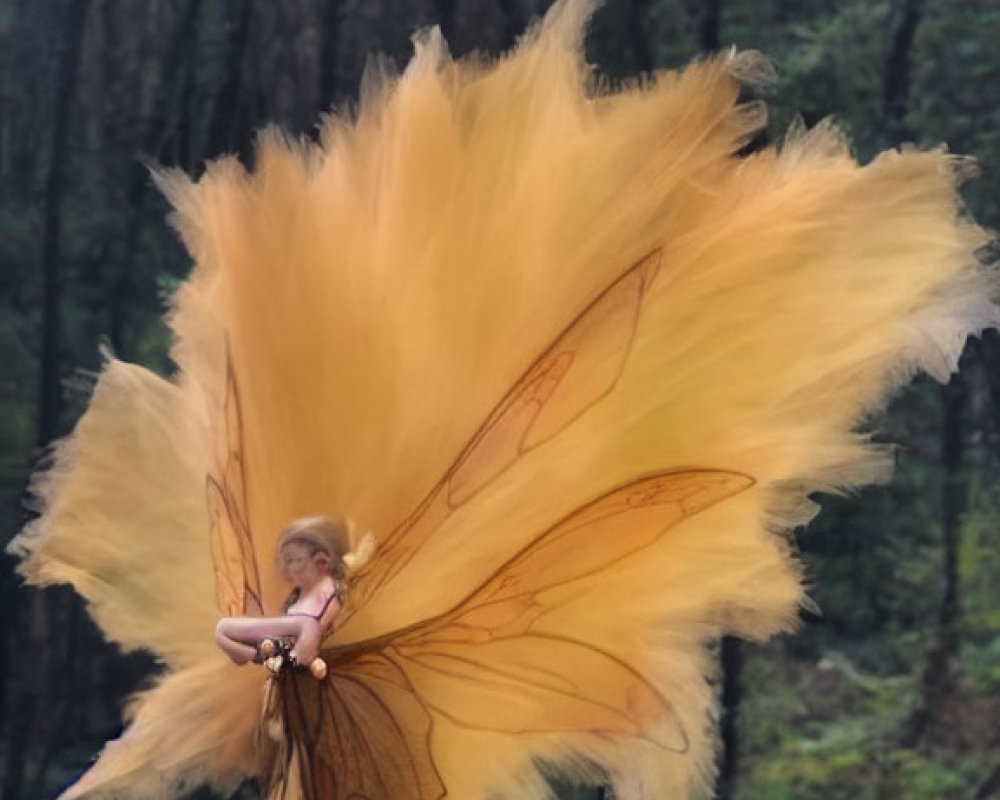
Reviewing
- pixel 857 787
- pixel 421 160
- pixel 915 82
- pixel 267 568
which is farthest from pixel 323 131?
pixel 857 787

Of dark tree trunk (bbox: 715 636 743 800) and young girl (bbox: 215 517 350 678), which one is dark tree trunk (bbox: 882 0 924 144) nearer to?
dark tree trunk (bbox: 715 636 743 800)

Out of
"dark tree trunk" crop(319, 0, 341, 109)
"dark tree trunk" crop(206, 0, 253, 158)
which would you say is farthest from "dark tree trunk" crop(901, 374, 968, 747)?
"dark tree trunk" crop(206, 0, 253, 158)

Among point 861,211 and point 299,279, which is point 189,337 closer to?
point 299,279

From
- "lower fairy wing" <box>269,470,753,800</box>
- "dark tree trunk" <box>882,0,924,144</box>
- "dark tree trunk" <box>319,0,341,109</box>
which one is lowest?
"dark tree trunk" <box>882,0,924,144</box>

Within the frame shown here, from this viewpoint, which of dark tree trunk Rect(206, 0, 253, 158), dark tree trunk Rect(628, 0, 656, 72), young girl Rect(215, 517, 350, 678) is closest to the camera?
young girl Rect(215, 517, 350, 678)

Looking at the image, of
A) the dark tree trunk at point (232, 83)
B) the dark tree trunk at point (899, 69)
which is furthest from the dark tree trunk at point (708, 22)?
the dark tree trunk at point (232, 83)

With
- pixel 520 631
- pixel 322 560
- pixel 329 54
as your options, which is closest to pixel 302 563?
pixel 322 560

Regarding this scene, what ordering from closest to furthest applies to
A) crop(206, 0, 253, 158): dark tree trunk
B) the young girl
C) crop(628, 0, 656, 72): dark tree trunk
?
the young girl, crop(628, 0, 656, 72): dark tree trunk, crop(206, 0, 253, 158): dark tree trunk

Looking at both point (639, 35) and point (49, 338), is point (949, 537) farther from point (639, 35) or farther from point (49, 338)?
point (49, 338)

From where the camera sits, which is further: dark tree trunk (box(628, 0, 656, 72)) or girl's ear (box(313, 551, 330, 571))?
dark tree trunk (box(628, 0, 656, 72))
